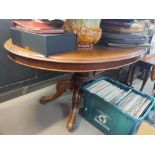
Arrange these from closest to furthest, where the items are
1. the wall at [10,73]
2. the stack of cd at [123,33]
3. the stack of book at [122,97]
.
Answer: the stack of cd at [123,33] < the stack of book at [122,97] < the wall at [10,73]

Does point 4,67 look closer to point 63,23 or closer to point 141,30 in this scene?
point 63,23

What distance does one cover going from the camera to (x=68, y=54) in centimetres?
84

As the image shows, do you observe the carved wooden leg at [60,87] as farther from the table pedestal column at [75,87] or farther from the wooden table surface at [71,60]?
the wooden table surface at [71,60]

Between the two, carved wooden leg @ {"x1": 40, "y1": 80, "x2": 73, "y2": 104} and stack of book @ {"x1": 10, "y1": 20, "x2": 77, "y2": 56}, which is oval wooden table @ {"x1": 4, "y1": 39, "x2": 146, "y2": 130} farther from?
carved wooden leg @ {"x1": 40, "y1": 80, "x2": 73, "y2": 104}

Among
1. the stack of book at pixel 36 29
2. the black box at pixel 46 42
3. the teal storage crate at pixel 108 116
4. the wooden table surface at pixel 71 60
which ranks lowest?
the teal storage crate at pixel 108 116

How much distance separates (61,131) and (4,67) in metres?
0.73

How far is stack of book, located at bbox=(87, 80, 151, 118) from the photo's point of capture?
3.85 feet

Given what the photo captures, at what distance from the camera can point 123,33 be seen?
1070 millimetres

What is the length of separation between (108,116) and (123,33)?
586 millimetres

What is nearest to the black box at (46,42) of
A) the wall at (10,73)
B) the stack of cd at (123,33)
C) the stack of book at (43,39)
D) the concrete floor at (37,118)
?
the stack of book at (43,39)

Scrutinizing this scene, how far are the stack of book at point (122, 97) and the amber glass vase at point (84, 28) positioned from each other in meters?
0.48

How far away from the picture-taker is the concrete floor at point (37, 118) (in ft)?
4.07

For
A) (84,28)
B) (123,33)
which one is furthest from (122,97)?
(84,28)
